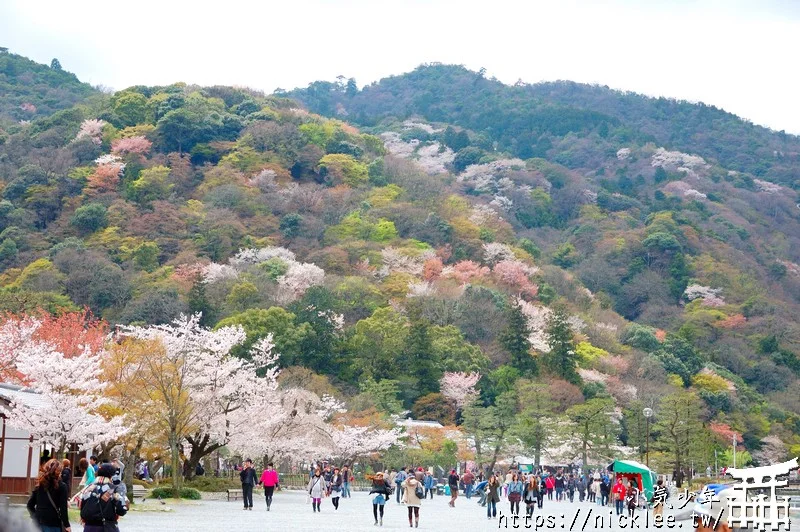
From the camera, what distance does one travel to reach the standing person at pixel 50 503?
41.3ft

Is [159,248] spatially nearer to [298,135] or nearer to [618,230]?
[298,135]

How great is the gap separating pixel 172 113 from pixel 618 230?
45529 millimetres

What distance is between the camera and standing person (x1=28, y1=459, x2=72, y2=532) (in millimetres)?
12594

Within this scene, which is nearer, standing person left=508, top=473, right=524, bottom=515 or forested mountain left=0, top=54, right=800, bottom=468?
standing person left=508, top=473, right=524, bottom=515

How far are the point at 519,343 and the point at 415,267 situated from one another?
1875 cm

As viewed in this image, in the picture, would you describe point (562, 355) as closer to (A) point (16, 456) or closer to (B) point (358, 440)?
(B) point (358, 440)

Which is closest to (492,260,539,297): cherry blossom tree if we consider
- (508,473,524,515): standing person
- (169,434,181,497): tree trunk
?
(169,434,181,497): tree trunk

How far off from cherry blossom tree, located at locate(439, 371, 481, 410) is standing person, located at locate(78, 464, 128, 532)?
54.0m

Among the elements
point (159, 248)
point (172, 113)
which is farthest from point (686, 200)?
point (159, 248)

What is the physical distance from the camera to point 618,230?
122 meters

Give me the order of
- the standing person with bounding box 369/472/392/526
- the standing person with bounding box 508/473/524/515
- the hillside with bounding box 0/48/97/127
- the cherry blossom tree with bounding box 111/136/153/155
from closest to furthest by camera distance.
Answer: the standing person with bounding box 369/472/392/526, the standing person with bounding box 508/473/524/515, the cherry blossom tree with bounding box 111/136/153/155, the hillside with bounding box 0/48/97/127

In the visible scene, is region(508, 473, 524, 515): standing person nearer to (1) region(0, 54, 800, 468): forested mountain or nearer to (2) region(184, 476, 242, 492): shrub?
(2) region(184, 476, 242, 492): shrub

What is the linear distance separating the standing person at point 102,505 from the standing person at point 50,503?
25 centimetres

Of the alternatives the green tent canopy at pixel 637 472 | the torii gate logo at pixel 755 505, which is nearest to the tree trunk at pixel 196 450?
the green tent canopy at pixel 637 472
